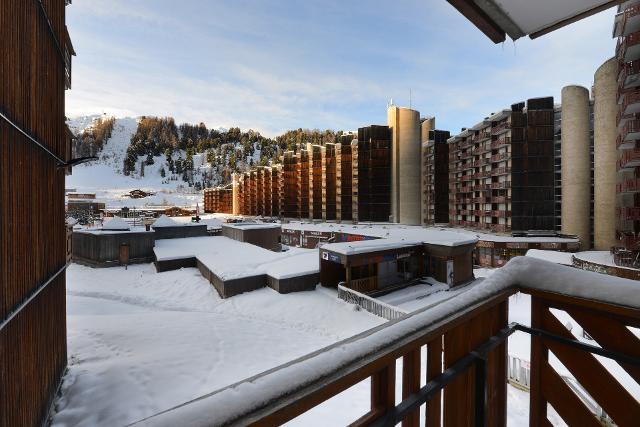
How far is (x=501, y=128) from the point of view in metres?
40.0

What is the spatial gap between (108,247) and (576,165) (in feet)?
156

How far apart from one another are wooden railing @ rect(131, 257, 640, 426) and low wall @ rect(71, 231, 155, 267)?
28.6 m

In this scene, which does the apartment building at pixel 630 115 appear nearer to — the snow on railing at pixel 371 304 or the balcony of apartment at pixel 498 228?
the balcony of apartment at pixel 498 228

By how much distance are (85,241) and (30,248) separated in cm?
2400

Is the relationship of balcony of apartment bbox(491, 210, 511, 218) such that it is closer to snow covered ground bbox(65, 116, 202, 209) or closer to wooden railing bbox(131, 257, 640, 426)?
wooden railing bbox(131, 257, 640, 426)

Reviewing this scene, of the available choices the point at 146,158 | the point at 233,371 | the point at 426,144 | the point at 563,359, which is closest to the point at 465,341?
the point at 563,359

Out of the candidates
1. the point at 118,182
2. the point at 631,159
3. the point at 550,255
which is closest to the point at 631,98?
the point at 631,159

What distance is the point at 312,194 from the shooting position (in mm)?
62719

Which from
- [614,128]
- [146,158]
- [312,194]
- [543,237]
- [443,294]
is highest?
[146,158]

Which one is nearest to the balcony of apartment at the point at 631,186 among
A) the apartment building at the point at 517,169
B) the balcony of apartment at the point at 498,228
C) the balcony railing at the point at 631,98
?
the balcony railing at the point at 631,98

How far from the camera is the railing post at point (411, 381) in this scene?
161 cm

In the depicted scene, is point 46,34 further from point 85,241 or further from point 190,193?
point 190,193

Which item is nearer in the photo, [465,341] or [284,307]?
[465,341]

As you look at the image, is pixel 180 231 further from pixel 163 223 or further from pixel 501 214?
pixel 501 214
